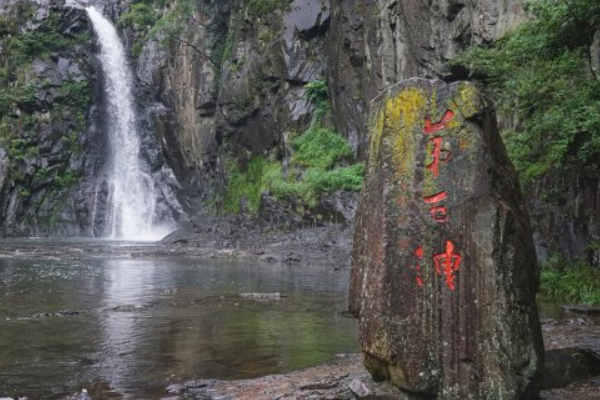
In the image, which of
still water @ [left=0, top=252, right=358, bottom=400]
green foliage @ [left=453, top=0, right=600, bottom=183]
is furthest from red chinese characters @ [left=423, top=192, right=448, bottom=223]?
green foliage @ [left=453, top=0, right=600, bottom=183]

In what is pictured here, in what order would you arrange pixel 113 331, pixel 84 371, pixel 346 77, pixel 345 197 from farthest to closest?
pixel 346 77 → pixel 345 197 → pixel 113 331 → pixel 84 371

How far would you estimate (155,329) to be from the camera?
901 centimetres

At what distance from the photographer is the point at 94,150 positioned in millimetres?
39000

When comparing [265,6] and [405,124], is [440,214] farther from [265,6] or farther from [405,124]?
[265,6]

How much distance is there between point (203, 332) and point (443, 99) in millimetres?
5479

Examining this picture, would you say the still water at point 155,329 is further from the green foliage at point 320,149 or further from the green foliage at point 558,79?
the green foliage at point 320,149

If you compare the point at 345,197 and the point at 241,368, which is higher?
the point at 345,197

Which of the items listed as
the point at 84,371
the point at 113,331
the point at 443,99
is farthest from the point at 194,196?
the point at 443,99

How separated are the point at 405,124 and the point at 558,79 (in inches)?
271

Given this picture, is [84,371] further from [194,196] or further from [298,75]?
[194,196]

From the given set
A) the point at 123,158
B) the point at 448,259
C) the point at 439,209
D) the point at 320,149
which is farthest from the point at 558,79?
the point at 123,158

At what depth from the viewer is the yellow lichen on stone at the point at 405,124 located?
192 inches

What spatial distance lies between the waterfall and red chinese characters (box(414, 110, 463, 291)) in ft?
106

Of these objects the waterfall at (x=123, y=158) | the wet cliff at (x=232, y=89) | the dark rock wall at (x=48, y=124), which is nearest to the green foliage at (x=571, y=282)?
the wet cliff at (x=232, y=89)
